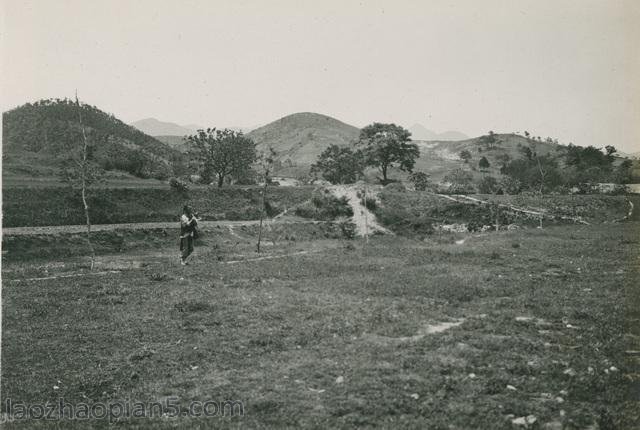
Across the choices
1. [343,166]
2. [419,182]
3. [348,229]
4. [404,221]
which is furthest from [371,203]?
[419,182]

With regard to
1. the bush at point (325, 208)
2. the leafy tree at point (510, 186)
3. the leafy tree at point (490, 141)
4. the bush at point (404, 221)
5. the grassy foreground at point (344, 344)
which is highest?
the leafy tree at point (490, 141)

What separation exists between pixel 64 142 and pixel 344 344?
5838 centimetres

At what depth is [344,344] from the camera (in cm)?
1350

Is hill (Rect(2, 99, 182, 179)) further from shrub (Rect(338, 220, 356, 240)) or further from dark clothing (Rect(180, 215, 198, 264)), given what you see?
dark clothing (Rect(180, 215, 198, 264))

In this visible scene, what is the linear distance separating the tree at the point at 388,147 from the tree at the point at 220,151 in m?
23.6

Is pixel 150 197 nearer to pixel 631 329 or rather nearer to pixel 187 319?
pixel 187 319

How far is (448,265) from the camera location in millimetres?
27031

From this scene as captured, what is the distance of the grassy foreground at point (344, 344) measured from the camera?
9398 mm

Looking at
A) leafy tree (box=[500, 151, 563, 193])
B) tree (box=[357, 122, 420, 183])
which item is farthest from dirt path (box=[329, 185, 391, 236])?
leafy tree (box=[500, 151, 563, 193])

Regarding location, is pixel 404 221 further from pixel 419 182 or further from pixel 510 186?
pixel 510 186

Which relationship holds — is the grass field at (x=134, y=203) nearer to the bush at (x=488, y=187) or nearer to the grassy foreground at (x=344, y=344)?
the grassy foreground at (x=344, y=344)

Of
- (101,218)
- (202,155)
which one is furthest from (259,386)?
(202,155)

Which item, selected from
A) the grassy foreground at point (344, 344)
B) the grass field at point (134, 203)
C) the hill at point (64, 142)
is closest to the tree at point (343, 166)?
the grass field at point (134, 203)

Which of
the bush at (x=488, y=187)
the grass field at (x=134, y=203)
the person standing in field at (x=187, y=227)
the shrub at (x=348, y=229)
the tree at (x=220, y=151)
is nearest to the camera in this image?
the person standing in field at (x=187, y=227)
